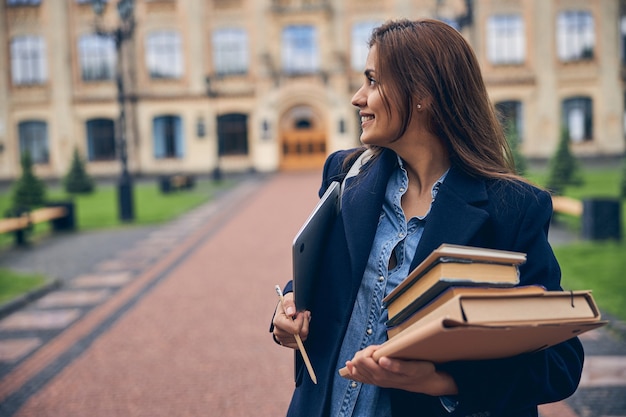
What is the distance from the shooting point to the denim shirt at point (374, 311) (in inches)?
72.8

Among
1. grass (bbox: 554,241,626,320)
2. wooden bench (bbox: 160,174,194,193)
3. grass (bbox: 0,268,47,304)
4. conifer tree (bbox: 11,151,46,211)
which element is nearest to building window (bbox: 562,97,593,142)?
wooden bench (bbox: 160,174,194,193)

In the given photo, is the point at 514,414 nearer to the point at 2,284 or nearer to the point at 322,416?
the point at 322,416

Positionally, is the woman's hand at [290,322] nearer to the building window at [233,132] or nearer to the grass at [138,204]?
the grass at [138,204]

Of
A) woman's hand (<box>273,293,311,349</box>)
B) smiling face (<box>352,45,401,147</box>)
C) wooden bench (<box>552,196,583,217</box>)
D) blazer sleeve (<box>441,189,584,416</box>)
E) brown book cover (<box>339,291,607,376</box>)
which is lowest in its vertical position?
wooden bench (<box>552,196,583,217</box>)

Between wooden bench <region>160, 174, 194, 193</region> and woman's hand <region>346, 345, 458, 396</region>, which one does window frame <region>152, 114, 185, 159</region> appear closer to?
wooden bench <region>160, 174, 194, 193</region>

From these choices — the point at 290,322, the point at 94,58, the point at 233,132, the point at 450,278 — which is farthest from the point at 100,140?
the point at 450,278

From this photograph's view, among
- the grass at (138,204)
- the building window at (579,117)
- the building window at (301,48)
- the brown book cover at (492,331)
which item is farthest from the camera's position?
the building window at (301,48)

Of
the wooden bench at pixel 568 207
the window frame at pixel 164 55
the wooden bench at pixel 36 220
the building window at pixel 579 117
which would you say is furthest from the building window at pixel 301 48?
the wooden bench at pixel 568 207

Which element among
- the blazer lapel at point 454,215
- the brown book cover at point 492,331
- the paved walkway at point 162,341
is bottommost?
the paved walkway at point 162,341

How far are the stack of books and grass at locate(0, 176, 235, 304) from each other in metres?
7.57

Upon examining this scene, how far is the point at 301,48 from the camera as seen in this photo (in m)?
30.8

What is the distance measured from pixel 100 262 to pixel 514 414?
9.83m

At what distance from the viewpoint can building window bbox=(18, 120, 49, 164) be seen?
31078 millimetres

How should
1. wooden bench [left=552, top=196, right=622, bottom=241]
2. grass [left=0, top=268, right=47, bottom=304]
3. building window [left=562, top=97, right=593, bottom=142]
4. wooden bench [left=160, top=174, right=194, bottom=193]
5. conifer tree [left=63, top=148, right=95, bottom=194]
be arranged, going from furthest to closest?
building window [left=562, top=97, right=593, bottom=142] → conifer tree [left=63, top=148, right=95, bottom=194] → wooden bench [left=160, top=174, right=194, bottom=193] → wooden bench [left=552, top=196, right=622, bottom=241] → grass [left=0, top=268, right=47, bottom=304]
